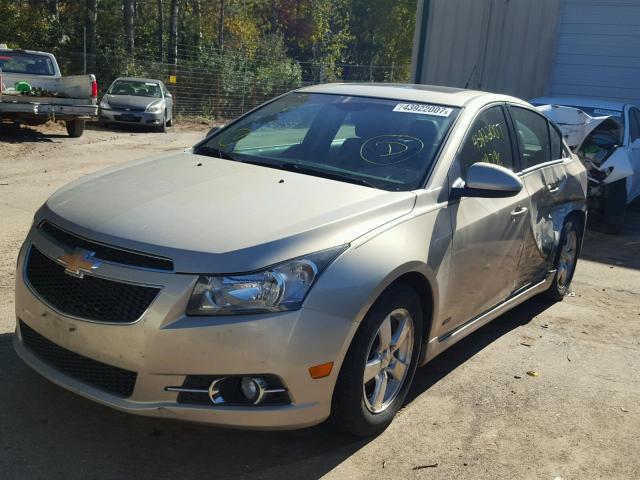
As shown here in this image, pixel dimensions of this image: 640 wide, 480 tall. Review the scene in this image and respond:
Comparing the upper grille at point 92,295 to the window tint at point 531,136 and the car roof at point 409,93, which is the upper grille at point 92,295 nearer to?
the car roof at point 409,93

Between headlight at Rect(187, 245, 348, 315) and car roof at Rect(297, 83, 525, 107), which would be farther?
car roof at Rect(297, 83, 525, 107)

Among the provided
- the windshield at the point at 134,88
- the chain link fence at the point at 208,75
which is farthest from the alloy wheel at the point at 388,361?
the chain link fence at the point at 208,75

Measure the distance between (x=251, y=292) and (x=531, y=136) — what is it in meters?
3.11

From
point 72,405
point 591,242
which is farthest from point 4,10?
point 72,405

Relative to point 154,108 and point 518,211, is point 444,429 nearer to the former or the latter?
point 518,211

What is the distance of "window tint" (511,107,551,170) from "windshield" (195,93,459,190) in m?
0.89

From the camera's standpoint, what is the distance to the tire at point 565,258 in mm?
5633

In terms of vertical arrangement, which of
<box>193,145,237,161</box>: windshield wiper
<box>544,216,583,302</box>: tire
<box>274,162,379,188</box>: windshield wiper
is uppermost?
<box>274,162,379,188</box>: windshield wiper

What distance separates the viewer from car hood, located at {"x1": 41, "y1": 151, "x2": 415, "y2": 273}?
2.94 m

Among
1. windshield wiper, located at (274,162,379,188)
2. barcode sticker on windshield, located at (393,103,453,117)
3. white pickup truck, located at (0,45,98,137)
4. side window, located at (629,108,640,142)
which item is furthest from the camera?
white pickup truck, located at (0,45,98,137)

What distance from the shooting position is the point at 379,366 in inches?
134

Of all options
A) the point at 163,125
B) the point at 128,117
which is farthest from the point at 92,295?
the point at 163,125

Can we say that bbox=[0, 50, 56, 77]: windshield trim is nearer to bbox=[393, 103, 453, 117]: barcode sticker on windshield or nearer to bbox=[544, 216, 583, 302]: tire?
bbox=[544, 216, 583, 302]: tire

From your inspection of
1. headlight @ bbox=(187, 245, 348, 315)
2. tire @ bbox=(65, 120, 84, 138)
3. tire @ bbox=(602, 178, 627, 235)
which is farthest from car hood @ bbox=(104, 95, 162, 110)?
headlight @ bbox=(187, 245, 348, 315)
